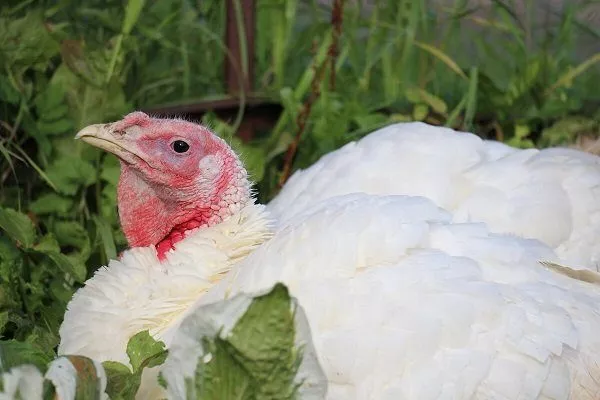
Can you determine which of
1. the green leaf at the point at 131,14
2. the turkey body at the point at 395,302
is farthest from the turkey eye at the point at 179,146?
the green leaf at the point at 131,14

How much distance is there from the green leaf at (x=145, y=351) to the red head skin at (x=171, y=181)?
477 mm

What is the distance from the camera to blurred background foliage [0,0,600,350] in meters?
3.61

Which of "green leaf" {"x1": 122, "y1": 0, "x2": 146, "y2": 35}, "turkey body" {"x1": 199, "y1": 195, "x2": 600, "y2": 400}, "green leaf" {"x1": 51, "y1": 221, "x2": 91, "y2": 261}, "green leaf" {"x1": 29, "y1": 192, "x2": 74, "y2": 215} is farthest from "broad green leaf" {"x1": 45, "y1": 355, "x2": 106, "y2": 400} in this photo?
"green leaf" {"x1": 122, "y1": 0, "x2": 146, "y2": 35}

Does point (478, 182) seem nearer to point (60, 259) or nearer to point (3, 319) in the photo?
point (60, 259)

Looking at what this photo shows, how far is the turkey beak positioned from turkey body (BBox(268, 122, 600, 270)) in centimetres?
59

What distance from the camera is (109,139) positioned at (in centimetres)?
278

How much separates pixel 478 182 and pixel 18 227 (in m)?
1.41

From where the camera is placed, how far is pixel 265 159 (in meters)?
4.10

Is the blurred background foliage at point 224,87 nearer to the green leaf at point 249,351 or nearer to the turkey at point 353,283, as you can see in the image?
the turkey at point 353,283

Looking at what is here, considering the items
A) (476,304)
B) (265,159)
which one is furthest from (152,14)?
(476,304)

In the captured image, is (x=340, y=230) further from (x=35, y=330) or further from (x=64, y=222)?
(x=64, y=222)

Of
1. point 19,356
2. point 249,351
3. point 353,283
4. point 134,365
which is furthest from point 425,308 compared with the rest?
point 19,356

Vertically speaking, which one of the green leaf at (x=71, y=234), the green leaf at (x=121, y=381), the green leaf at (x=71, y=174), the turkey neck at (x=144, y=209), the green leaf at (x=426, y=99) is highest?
the turkey neck at (x=144, y=209)

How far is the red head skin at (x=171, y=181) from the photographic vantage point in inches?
111
